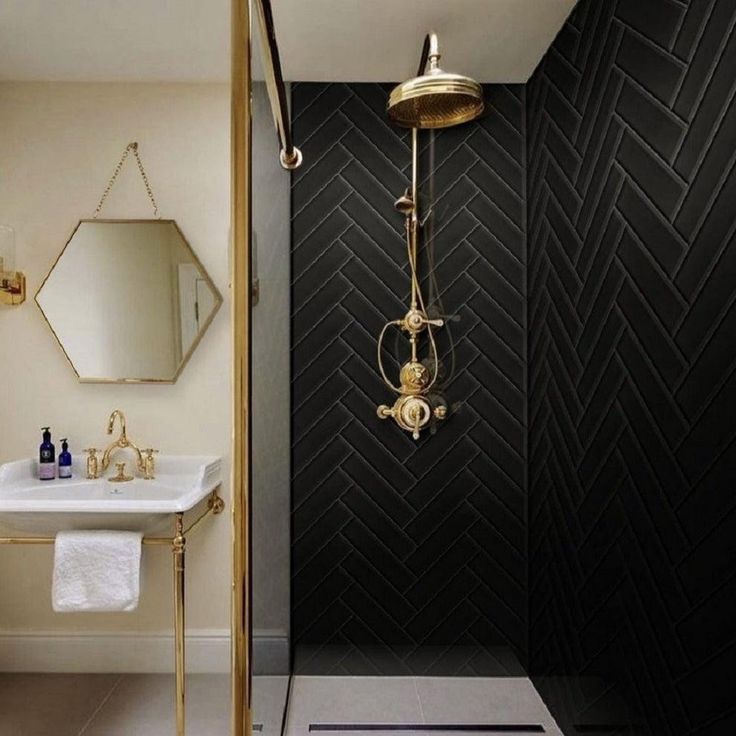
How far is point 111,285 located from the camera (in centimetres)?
252

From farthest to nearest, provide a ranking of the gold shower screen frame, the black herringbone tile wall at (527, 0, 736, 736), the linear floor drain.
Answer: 1. the linear floor drain
2. the black herringbone tile wall at (527, 0, 736, 736)
3. the gold shower screen frame

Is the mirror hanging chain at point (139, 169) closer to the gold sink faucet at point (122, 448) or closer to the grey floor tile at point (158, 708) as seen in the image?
the gold sink faucet at point (122, 448)

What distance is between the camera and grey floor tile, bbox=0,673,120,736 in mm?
2109

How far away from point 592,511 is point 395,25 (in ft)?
5.53

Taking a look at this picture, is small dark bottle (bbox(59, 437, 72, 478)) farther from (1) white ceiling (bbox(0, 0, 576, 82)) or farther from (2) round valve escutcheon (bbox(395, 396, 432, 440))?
(1) white ceiling (bbox(0, 0, 576, 82))

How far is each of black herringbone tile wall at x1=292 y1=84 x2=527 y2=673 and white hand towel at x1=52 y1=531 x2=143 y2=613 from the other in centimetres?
68

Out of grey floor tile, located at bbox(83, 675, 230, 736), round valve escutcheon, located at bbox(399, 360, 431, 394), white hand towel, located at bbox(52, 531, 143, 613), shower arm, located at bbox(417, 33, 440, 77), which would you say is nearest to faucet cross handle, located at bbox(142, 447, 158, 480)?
white hand towel, located at bbox(52, 531, 143, 613)

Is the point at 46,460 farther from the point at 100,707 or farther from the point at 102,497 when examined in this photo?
the point at 100,707

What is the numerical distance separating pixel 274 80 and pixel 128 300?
1.26m

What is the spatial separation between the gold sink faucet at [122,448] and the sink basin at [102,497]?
34mm

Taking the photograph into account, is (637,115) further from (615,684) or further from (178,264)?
(178,264)

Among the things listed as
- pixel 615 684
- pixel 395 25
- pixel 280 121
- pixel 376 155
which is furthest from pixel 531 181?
pixel 615 684

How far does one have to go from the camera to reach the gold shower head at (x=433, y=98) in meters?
1.91

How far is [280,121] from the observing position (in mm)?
1814
